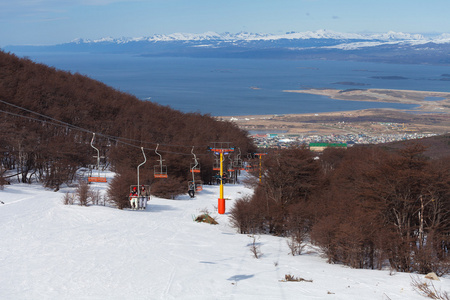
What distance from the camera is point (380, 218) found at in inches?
835

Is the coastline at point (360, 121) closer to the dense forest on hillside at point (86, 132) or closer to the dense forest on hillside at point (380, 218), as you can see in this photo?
the dense forest on hillside at point (86, 132)

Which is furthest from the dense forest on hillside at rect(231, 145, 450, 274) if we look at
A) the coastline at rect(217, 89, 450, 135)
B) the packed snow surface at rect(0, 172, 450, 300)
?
the coastline at rect(217, 89, 450, 135)

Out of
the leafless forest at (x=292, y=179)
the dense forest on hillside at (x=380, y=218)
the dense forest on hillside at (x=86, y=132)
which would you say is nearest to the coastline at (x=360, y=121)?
the dense forest on hillside at (x=86, y=132)

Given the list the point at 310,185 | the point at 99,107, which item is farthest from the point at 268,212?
the point at 99,107

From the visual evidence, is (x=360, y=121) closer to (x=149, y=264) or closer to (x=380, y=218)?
(x=380, y=218)

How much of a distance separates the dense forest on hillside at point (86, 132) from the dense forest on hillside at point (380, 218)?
27.7 feet

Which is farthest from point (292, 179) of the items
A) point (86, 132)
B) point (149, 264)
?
point (86, 132)

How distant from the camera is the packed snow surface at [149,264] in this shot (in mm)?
13625

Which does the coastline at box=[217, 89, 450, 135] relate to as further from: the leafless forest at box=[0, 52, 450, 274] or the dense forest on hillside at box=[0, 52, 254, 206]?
the leafless forest at box=[0, 52, 450, 274]

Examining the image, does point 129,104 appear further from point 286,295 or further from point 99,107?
point 286,295

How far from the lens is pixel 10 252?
52.8 feet

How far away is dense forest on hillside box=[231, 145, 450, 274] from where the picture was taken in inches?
743

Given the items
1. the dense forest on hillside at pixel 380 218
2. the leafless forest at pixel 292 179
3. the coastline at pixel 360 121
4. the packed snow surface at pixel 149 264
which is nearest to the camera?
the packed snow surface at pixel 149 264

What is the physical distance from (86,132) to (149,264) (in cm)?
3464
